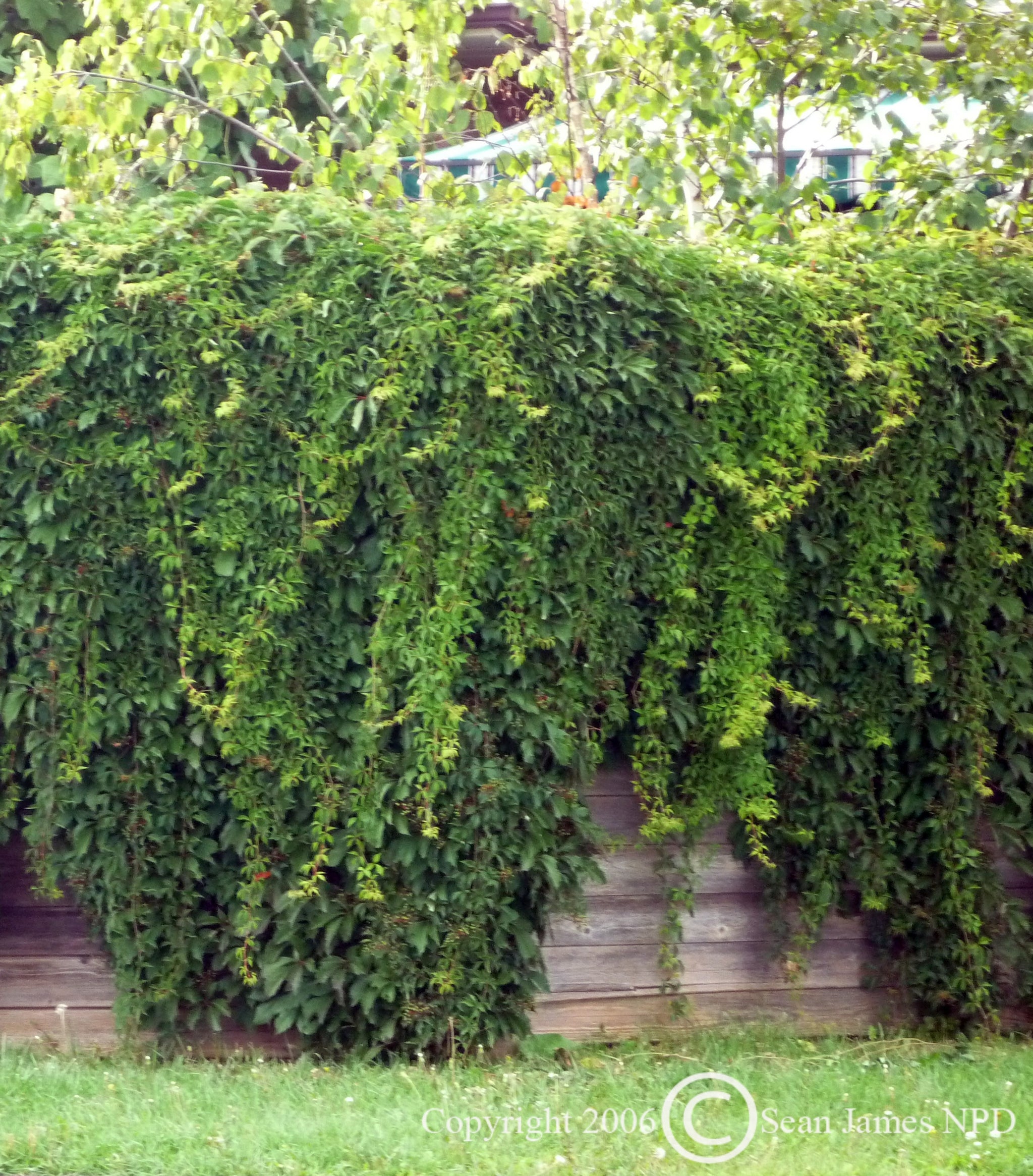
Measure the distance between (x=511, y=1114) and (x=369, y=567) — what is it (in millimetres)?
2009

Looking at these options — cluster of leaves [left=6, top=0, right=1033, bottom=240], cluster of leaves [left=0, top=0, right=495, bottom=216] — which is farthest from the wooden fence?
cluster of leaves [left=0, top=0, right=495, bottom=216]

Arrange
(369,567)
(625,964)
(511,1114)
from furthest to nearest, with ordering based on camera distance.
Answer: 1. (625,964)
2. (369,567)
3. (511,1114)

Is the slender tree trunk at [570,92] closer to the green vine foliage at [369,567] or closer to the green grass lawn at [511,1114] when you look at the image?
the green vine foliage at [369,567]

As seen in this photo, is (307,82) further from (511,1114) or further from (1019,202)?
(511,1114)

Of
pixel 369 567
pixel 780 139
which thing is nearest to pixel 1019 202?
pixel 780 139

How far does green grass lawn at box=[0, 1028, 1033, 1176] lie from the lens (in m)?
3.78

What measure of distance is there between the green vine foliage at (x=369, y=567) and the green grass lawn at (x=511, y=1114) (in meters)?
0.34

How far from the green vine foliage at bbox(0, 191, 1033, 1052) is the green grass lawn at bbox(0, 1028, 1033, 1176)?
341 millimetres

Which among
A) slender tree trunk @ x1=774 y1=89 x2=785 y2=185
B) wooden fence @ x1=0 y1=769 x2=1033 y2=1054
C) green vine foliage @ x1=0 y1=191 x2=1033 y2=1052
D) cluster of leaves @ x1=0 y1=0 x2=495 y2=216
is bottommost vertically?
wooden fence @ x1=0 y1=769 x2=1033 y2=1054

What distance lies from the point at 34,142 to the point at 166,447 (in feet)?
15.5

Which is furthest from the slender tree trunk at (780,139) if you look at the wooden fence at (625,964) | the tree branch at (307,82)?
the wooden fence at (625,964)

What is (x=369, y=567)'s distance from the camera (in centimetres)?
478

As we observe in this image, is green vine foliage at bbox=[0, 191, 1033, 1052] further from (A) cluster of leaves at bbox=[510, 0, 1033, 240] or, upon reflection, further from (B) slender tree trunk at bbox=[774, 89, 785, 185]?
(B) slender tree trunk at bbox=[774, 89, 785, 185]

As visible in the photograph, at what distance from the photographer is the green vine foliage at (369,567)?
464 cm
